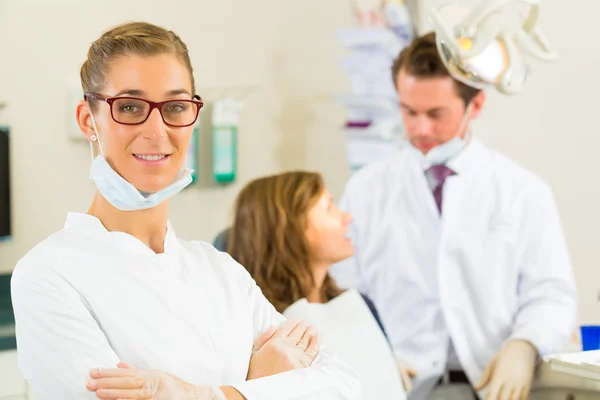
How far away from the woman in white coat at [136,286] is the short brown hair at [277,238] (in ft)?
2.51

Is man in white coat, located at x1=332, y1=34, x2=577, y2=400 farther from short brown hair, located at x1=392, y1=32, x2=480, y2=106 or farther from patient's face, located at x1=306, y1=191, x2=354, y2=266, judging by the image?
patient's face, located at x1=306, y1=191, x2=354, y2=266

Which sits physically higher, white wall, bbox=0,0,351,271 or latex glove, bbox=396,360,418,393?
white wall, bbox=0,0,351,271

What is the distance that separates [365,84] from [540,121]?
2.22 feet

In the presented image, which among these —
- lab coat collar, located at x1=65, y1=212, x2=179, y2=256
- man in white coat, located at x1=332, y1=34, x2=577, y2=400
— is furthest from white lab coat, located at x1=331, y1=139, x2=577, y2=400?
lab coat collar, located at x1=65, y1=212, x2=179, y2=256

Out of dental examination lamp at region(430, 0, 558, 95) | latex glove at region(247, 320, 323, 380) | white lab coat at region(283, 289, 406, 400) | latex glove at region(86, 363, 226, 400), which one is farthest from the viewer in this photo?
white lab coat at region(283, 289, 406, 400)

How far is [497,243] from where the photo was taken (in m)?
2.58

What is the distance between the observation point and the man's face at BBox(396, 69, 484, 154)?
261 cm

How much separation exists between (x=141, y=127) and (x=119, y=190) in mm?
101

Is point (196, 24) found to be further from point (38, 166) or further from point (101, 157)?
point (101, 157)

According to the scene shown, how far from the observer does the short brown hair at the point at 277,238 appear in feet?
7.02

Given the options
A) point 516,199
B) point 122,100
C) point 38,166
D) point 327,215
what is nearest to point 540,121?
point 516,199

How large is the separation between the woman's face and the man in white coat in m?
1.50

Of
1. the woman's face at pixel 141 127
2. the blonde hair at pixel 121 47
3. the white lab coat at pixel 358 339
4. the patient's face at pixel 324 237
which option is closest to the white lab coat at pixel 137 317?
the woman's face at pixel 141 127

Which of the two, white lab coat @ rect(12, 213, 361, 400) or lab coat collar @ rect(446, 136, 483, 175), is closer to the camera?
white lab coat @ rect(12, 213, 361, 400)
